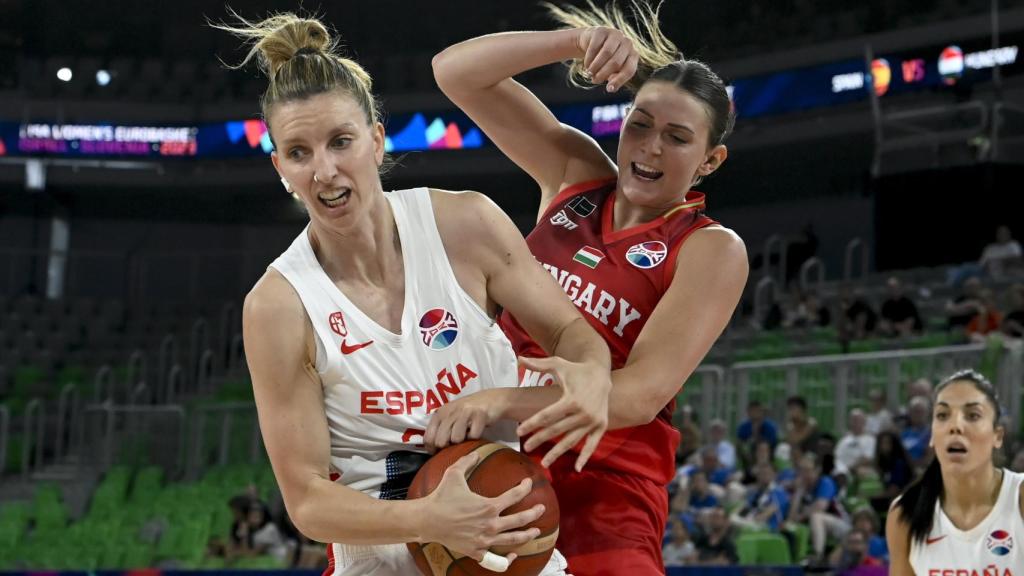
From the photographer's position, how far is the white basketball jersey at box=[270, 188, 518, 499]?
2.80 metres

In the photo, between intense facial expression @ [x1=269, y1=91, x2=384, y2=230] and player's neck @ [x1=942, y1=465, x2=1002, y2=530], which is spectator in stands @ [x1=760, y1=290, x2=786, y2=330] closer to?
player's neck @ [x1=942, y1=465, x2=1002, y2=530]

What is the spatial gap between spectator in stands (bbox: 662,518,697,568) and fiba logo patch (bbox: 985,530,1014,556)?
3845 mm

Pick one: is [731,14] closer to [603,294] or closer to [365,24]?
[365,24]

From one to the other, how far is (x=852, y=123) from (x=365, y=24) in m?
9.76

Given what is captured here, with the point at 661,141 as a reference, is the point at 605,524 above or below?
below

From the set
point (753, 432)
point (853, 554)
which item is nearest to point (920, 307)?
point (753, 432)

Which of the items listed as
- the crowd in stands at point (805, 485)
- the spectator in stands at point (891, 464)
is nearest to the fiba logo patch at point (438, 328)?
the crowd in stands at point (805, 485)

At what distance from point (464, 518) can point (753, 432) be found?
830cm

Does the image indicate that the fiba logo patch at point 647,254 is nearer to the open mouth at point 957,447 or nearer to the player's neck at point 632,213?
the player's neck at point 632,213

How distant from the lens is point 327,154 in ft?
9.02

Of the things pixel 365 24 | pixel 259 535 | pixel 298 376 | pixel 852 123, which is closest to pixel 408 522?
pixel 298 376

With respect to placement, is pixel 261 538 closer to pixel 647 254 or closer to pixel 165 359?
pixel 647 254

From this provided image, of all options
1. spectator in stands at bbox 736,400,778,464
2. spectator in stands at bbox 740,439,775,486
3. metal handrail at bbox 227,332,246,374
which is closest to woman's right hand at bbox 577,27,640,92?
spectator in stands at bbox 740,439,775,486

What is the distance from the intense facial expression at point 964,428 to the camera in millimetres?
5051
